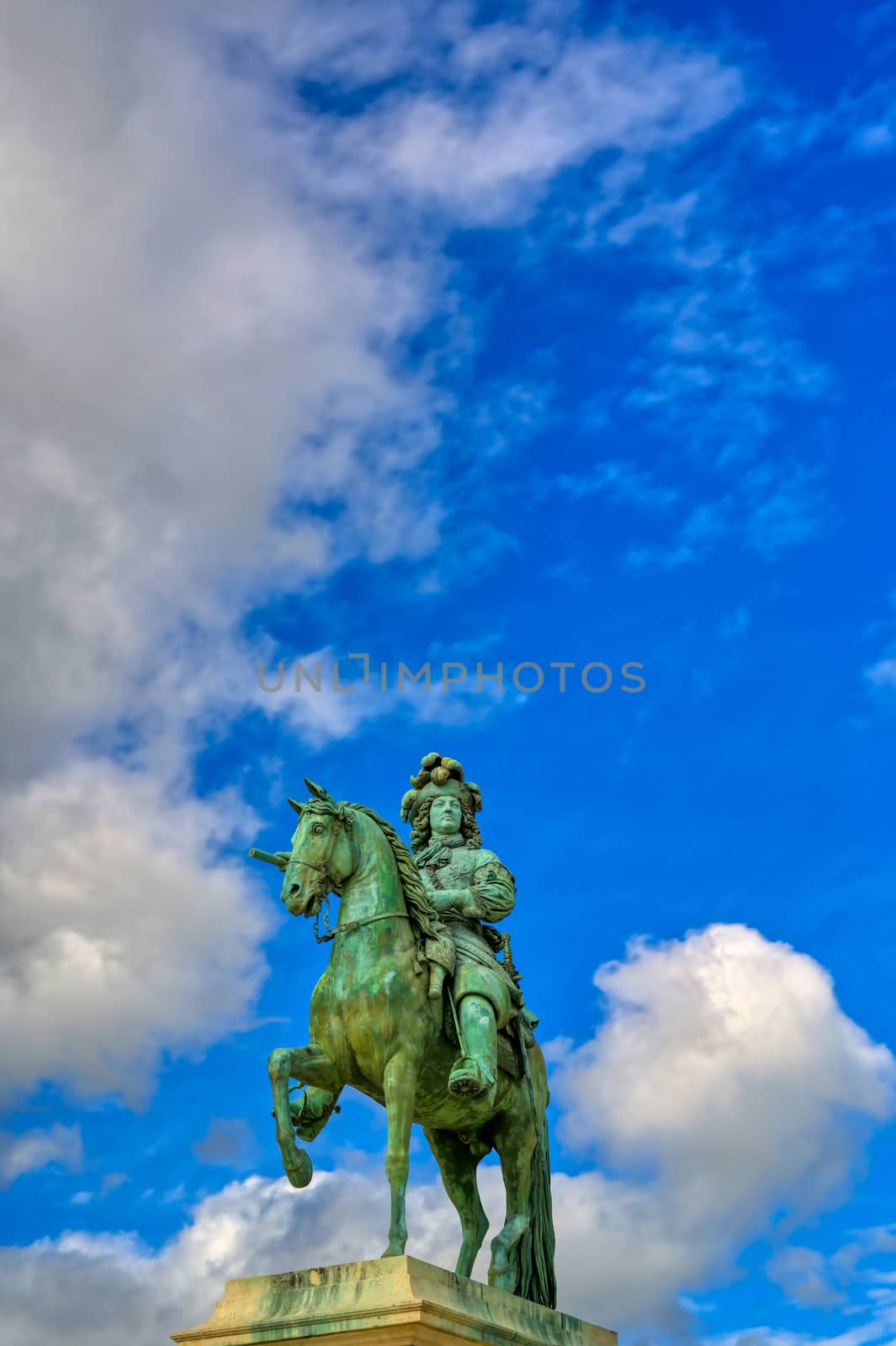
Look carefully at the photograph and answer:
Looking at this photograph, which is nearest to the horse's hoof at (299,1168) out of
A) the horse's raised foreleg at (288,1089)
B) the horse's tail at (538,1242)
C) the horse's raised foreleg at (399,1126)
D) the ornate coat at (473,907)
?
the horse's raised foreleg at (288,1089)

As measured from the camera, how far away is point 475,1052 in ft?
45.3

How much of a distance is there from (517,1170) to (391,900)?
2.89 metres

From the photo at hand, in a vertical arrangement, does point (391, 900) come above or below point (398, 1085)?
above

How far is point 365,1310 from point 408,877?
365 cm

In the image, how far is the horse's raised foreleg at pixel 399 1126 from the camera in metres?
13.2

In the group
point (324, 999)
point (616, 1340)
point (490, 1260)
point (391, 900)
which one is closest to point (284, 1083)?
point (324, 999)

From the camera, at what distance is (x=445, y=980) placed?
14281mm

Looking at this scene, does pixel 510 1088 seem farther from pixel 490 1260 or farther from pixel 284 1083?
pixel 284 1083

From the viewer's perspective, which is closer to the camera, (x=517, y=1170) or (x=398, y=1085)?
(x=398, y=1085)

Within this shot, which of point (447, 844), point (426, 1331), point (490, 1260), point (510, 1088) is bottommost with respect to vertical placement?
point (426, 1331)

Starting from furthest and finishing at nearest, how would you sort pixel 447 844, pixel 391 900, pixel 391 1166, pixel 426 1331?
pixel 447 844, pixel 391 900, pixel 391 1166, pixel 426 1331

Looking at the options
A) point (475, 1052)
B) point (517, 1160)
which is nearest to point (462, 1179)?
point (517, 1160)

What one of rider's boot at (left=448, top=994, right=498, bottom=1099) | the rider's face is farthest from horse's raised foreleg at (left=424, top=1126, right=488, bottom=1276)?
the rider's face

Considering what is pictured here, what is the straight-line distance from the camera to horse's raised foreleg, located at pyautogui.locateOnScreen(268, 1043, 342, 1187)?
13.4 meters
